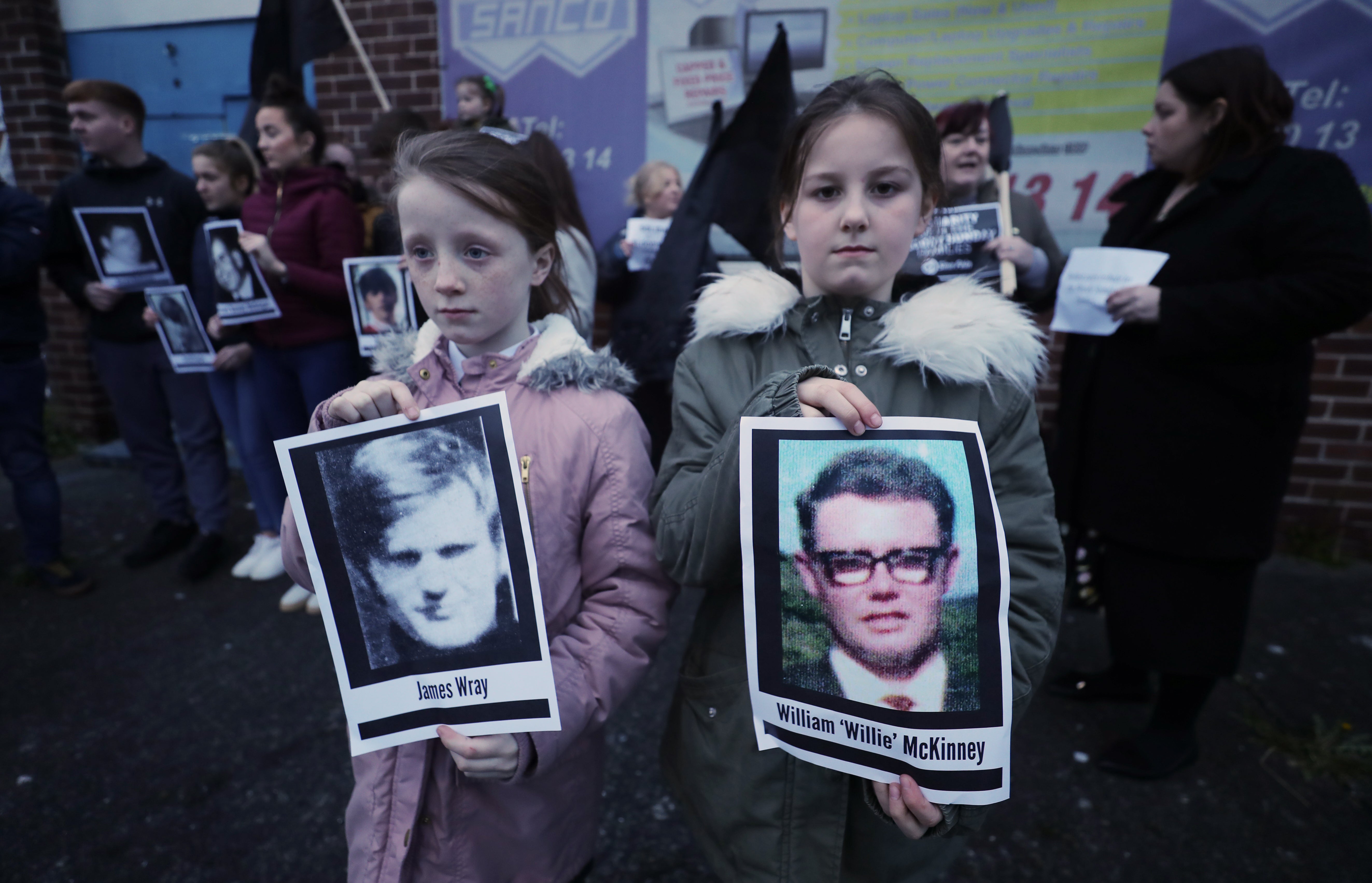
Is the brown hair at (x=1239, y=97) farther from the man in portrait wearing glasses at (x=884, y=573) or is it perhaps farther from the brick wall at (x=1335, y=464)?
the man in portrait wearing glasses at (x=884, y=573)

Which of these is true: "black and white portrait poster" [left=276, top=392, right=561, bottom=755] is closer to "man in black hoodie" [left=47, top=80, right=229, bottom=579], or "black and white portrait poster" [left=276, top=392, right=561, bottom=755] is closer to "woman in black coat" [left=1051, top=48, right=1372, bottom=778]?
"woman in black coat" [left=1051, top=48, right=1372, bottom=778]

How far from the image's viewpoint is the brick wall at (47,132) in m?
4.95

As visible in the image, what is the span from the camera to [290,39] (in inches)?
147

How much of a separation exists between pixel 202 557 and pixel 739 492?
11.7 ft

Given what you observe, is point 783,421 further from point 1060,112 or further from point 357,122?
point 357,122

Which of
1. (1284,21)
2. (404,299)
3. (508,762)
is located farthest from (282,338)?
(1284,21)

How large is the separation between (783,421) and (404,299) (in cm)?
239

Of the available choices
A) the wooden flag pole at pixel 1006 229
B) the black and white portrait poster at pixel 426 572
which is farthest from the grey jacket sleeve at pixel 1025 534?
the wooden flag pole at pixel 1006 229

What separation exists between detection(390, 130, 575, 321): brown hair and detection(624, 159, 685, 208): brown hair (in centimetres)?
216

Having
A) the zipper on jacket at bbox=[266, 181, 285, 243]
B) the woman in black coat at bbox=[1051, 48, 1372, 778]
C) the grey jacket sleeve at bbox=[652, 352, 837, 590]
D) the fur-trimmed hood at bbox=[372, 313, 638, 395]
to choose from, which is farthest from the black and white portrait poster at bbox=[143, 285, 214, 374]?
the woman in black coat at bbox=[1051, 48, 1372, 778]

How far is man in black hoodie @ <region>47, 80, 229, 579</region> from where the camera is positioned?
3.38 metres

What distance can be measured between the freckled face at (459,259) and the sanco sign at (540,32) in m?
3.41

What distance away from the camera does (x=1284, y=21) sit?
3.29 metres

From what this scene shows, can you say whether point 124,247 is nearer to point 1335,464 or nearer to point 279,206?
point 279,206
